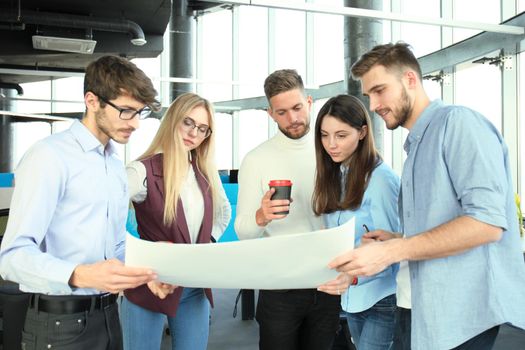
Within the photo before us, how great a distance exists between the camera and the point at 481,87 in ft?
21.8

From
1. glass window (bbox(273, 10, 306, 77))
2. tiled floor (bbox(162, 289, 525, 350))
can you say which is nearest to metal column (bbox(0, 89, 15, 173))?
glass window (bbox(273, 10, 306, 77))

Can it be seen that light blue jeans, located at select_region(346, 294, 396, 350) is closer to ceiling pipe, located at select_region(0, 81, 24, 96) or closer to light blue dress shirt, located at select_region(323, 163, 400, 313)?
light blue dress shirt, located at select_region(323, 163, 400, 313)

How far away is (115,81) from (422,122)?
87 cm

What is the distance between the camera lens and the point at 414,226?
1.30 metres

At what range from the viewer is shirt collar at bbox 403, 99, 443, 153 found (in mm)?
1312

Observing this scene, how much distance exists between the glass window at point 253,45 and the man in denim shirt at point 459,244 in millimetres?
9933

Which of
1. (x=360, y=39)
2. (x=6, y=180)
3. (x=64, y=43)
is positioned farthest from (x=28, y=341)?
(x=6, y=180)

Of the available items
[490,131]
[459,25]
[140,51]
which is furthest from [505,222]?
[140,51]

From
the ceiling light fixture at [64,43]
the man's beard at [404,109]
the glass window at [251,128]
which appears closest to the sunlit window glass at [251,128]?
the glass window at [251,128]

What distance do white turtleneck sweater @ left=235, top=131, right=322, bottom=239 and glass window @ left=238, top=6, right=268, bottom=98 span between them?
9178 millimetres

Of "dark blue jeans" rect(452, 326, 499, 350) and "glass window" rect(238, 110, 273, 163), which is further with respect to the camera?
"glass window" rect(238, 110, 273, 163)

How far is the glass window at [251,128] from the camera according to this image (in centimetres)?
1171

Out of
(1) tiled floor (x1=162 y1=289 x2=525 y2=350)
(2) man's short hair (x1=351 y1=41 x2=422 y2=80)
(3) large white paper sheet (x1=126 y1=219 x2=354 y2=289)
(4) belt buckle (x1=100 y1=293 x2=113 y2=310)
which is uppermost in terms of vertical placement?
(2) man's short hair (x1=351 y1=41 x2=422 y2=80)

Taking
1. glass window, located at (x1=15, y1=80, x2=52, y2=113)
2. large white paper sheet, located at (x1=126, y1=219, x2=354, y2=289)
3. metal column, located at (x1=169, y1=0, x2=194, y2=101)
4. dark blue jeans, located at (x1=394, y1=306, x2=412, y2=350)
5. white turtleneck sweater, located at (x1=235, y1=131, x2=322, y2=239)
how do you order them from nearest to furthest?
large white paper sheet, located at (x1=126, y1=219, x2=354, y2=289), dark blue jeans, located at (x1=394, y1=306, x2=412, y2=350), white turtleneck sweater, located at (x1=235, y1=131, x2=322, y2=239), metal column, located at (x1=169, y1=0, x2=194, y2=101), glass window, located at (x1=15, y1=80, x2=52, y2=113)
